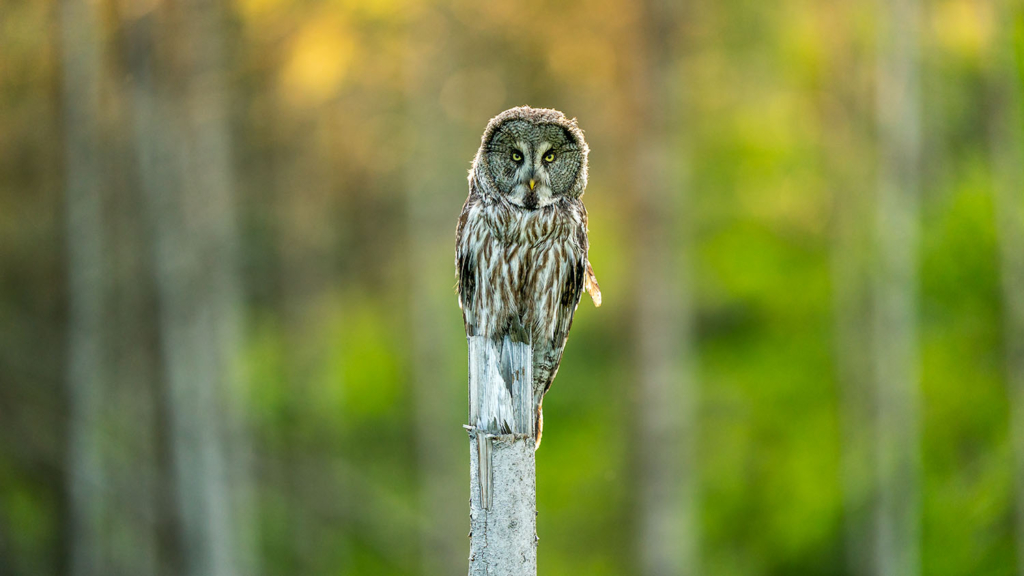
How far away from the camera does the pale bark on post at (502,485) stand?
2.33 metres

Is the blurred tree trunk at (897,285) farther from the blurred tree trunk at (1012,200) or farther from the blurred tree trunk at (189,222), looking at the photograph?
the blurred tree trunk at (189,222)

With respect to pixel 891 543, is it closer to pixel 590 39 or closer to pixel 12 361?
pixel 590 39

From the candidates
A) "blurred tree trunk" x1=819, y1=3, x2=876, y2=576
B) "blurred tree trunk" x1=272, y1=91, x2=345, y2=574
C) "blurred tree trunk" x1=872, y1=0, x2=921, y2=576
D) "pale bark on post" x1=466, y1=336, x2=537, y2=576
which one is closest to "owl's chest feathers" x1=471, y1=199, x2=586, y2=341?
"pale bark on post" x1=466, y1=336, x2=537, y2=576

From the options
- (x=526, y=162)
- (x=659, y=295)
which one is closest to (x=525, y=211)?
(x=526, y=162)

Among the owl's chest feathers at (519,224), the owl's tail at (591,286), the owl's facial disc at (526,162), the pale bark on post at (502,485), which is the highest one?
the owl's facial disc at (526,162)

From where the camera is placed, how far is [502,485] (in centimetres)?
235

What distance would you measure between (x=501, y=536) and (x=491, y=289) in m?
0.91

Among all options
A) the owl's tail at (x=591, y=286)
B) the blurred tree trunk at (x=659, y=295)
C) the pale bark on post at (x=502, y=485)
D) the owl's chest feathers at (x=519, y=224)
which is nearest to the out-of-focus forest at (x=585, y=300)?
the blurred tree trunk at (x=659, y=295)

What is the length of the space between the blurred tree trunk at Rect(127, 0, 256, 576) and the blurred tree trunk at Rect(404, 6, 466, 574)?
1839 mm

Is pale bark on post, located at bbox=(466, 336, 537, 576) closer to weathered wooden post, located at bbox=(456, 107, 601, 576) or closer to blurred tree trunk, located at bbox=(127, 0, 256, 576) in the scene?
weathered wooden post, located at bbox=(456, 107, 601, 576)

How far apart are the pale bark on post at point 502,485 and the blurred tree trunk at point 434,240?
647cm

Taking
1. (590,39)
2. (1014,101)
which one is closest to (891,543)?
(1014,101)

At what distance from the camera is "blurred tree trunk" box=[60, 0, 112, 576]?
7.20 metres

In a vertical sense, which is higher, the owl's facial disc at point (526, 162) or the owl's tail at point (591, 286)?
the owl's facial disc at point (526, 162)
